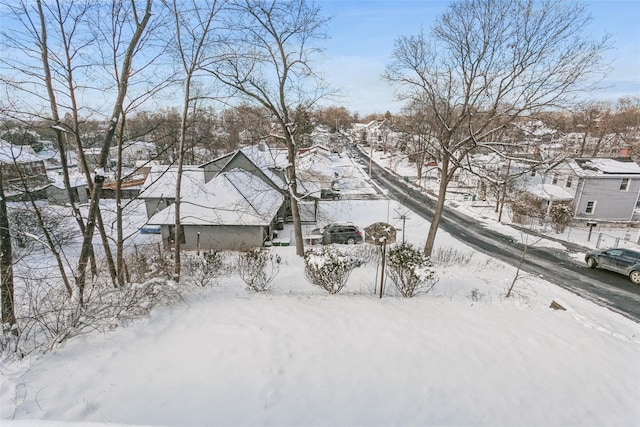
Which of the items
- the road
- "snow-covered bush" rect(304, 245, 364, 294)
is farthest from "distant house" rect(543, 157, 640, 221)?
"snow-covered bush" rect(304, 245, 364, 294)

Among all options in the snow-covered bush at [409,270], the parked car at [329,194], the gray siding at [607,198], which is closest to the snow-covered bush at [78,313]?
the snow-covered bush at [409,270]

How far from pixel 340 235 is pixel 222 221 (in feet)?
21.6

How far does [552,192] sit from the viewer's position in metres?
22.4

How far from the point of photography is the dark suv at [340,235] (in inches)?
636

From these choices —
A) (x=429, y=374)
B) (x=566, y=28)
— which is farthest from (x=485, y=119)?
(x=429, y=374)

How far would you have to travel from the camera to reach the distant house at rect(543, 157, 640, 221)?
20844 millimetres

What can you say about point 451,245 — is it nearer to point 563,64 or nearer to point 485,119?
point 485,119

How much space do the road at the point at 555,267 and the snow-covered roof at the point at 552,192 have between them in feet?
18.7

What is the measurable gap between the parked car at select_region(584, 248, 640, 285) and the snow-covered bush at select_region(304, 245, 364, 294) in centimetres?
1296

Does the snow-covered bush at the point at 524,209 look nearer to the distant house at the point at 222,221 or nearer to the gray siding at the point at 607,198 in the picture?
the gray siding at the point at 607,198

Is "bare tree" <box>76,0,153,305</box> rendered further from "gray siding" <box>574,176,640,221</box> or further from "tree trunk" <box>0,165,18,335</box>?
"gray siding" <box>574,176,640,221</box>

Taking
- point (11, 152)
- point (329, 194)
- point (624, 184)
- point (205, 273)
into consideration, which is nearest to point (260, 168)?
point (329, 194)

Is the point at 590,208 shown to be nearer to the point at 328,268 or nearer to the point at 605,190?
the point at 605,190

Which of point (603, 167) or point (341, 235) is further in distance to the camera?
point (603, 167)
